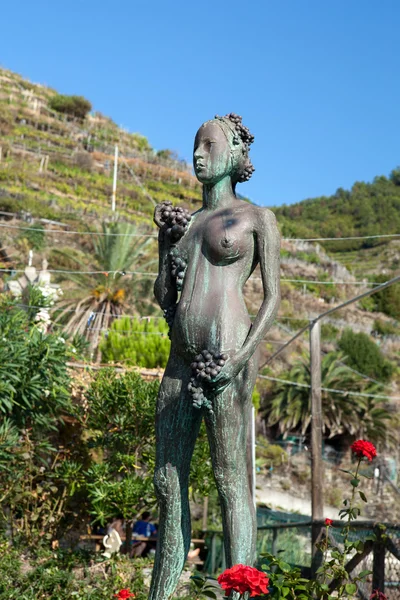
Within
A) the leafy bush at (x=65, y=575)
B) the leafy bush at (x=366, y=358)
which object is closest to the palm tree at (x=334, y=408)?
the leafy bush at (x=366, y=358)

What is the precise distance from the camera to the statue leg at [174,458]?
4277mm

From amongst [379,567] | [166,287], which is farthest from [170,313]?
[379,567]

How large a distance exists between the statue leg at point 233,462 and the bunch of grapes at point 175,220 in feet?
2.77

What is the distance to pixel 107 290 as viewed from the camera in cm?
2428

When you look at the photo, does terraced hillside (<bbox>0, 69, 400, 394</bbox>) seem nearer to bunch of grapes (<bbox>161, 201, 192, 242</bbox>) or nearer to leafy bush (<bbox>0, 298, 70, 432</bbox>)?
leafy bush (<bbox>0, 298, 70, 432</bbox>)

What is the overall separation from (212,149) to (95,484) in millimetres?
4626

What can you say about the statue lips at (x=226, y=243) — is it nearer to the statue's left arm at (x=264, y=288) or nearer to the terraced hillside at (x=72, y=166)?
the statue's left arm at (x=264, y=288)

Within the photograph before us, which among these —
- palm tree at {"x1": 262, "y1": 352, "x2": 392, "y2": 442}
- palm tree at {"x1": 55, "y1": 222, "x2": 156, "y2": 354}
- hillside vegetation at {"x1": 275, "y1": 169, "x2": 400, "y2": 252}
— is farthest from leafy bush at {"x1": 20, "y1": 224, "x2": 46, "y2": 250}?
hillside vegetation at {"x1": 275, "y1": 169, "x2": 400, "y2": 252}

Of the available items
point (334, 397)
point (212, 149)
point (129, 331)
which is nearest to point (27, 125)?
point (334, 397)

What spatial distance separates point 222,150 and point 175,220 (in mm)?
476

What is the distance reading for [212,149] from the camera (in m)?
4.53

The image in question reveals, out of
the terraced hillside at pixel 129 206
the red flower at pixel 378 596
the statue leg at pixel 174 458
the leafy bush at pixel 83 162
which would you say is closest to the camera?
the red flower at pixel 378 596

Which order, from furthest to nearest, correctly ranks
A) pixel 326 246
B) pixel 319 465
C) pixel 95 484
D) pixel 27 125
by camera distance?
1. pixel 326 246
2. pixel 27 125
3. pixel 319 465
4. pixel 95 484

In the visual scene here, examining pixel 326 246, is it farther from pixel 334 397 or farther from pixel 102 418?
pixel 102 418
